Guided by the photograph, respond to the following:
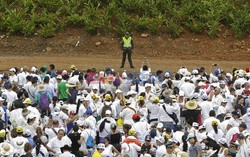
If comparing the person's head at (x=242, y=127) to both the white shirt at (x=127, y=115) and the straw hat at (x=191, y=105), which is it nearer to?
the straw hat at (x=191, y=105)

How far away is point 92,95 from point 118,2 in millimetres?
19975

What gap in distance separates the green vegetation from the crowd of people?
1318 centimetres

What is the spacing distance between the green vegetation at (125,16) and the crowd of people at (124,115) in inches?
519

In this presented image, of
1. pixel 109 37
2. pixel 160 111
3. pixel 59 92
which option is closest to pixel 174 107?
pixel 160 111

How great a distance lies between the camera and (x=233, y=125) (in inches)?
817

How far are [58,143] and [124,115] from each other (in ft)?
10.6

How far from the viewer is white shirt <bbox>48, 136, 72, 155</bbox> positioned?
1914cm

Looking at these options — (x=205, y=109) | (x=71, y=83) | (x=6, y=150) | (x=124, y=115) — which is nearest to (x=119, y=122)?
(x=124, y=115)

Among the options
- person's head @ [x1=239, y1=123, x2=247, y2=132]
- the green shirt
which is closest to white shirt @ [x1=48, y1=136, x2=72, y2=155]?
person's head @ [x1=239, y1=123, x2=247, y2=132]

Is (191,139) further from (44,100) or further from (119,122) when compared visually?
(44,100)

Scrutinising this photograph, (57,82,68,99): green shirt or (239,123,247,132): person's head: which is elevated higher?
(57,82,68,99): green shirt

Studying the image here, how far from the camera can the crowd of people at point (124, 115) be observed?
1877 cm

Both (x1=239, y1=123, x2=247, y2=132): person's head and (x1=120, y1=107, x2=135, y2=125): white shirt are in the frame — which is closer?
(x1=239, y1=123, x2=247, y2=132): person's head

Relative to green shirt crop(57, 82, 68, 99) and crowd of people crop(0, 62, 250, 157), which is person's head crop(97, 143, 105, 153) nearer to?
crowd of people crop(0, 62, 250, 157)
